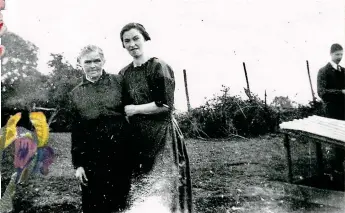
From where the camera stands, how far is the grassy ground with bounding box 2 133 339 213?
6.43 ft

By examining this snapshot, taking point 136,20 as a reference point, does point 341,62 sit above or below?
below

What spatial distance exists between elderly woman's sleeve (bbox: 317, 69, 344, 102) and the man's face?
0.09 metres

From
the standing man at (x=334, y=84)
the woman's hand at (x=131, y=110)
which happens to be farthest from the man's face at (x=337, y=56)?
the woman's hand at (x=131, y=110)

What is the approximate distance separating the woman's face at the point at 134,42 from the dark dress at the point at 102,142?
169 mm

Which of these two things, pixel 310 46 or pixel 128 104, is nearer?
pixel 128 104

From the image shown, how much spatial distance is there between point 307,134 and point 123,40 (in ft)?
3.73

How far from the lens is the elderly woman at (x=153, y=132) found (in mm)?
1758

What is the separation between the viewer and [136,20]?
6.74 feet

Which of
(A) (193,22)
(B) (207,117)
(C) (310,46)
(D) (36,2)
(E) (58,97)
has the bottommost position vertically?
(B) (207,117)

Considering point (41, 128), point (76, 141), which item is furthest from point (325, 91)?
point (41, 128)

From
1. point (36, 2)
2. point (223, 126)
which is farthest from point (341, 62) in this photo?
point (36, 2)

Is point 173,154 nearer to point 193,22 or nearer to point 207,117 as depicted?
point 207,117

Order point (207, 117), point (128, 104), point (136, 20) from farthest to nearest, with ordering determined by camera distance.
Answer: point (207, 117) < point (136, 20) < point (128, 104)

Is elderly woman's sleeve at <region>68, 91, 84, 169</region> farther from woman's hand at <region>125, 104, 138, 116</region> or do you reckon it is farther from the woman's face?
the woman's face
